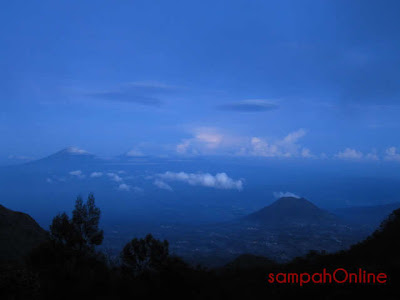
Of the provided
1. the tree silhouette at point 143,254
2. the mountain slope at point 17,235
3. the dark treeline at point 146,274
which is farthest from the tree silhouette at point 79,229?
the tree silhouette at point 143,254

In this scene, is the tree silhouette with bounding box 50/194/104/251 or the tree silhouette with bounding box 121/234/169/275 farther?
the tree silhouette with bounding box 50/194/104/251

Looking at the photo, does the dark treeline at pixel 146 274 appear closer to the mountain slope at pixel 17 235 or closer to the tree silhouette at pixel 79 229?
the tree silhouette at pixel 79 229

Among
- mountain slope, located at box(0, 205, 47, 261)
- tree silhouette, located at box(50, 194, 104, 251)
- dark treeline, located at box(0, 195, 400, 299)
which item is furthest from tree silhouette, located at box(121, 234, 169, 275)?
mountain slope, located at box(0, 205, 47, 261)

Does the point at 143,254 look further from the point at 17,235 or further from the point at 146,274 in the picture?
the point at 17,235

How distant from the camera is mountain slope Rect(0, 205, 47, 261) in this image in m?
26.5

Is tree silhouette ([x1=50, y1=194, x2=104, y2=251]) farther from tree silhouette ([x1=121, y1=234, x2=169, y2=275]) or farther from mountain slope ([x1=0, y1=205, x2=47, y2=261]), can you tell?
tree silhouette ([x1=121, y1=234, x2=169, y2=275])

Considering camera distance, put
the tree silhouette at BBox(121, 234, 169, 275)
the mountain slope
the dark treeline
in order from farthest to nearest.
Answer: the mountain slope → the tree silhouette at BBox(121, 234, 169, 275) → the dark treeline

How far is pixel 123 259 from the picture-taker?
25125mm

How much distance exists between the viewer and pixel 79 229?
1069 inches

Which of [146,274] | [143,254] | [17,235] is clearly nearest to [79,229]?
[143,254]

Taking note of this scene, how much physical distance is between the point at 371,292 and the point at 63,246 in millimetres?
26906

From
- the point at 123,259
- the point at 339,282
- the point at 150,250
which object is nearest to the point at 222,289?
the point at 339,282

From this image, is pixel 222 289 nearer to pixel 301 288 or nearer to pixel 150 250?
pixel 301 288

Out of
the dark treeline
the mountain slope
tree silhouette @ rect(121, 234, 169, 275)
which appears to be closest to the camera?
the dark treeline
